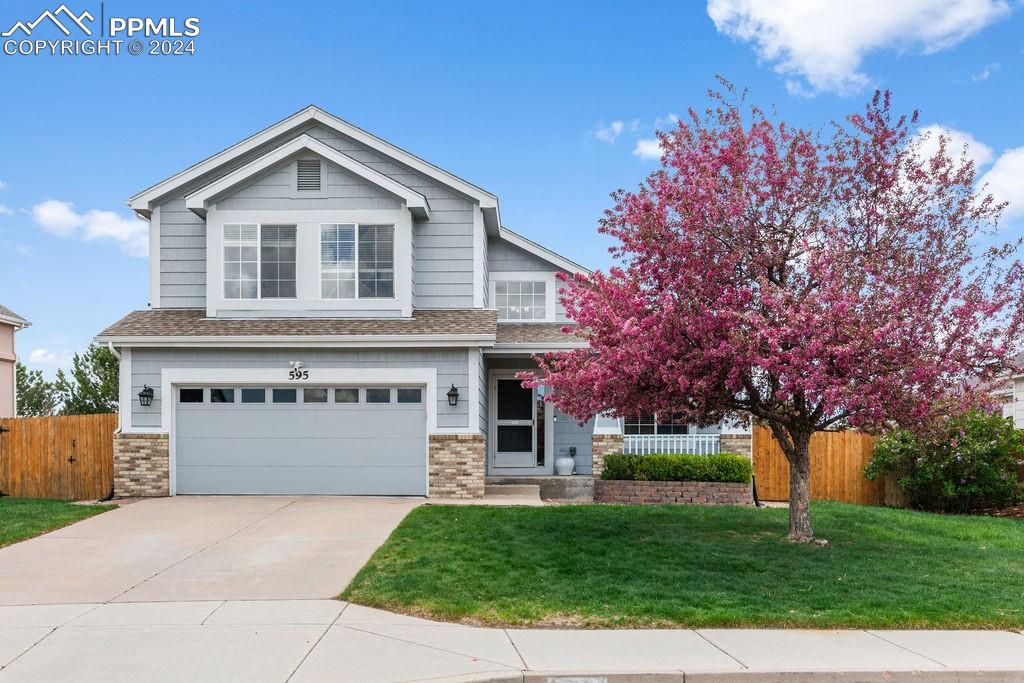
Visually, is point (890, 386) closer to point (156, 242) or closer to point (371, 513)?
point (371, 513)

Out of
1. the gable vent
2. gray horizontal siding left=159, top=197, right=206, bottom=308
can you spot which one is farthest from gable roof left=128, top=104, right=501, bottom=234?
the gable vent

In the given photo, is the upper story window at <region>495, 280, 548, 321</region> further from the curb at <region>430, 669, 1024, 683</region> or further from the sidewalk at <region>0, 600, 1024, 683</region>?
the curb at <region>430, 669, 1024, 683</region>

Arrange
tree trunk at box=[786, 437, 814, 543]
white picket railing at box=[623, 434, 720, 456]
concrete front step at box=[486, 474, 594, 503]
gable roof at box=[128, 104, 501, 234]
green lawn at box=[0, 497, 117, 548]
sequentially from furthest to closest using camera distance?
white picket railing at box=[623, 434, 720, 456]
concrete front step at box=[486, 474, 594, 503]
gable roof at box=[128, 104, 501, 234]
green lawn at box=[0, 497, 117, 548]
tree trunk at box=[786, 437, 814, 543]

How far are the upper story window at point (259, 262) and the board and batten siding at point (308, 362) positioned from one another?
128 centimetres

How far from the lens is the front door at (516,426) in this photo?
19.2 meters

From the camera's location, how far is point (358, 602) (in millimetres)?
8727

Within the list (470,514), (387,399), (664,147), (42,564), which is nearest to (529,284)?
(387,399)

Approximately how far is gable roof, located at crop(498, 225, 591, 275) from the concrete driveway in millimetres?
6707

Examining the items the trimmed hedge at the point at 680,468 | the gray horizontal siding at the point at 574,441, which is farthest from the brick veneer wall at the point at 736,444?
the gray horizontal siding at the point at 574,441

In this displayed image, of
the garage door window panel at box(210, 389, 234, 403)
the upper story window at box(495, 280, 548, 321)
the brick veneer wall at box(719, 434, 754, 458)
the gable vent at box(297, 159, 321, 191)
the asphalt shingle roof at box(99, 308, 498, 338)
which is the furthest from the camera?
the upper story window at box(495, 280, 548, 321)

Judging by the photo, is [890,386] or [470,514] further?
[470,514]

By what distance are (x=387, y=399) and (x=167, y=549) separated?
5.70 m

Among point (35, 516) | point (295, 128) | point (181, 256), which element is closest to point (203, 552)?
point (35, 516)

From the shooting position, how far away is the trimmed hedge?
17031 millimetres
